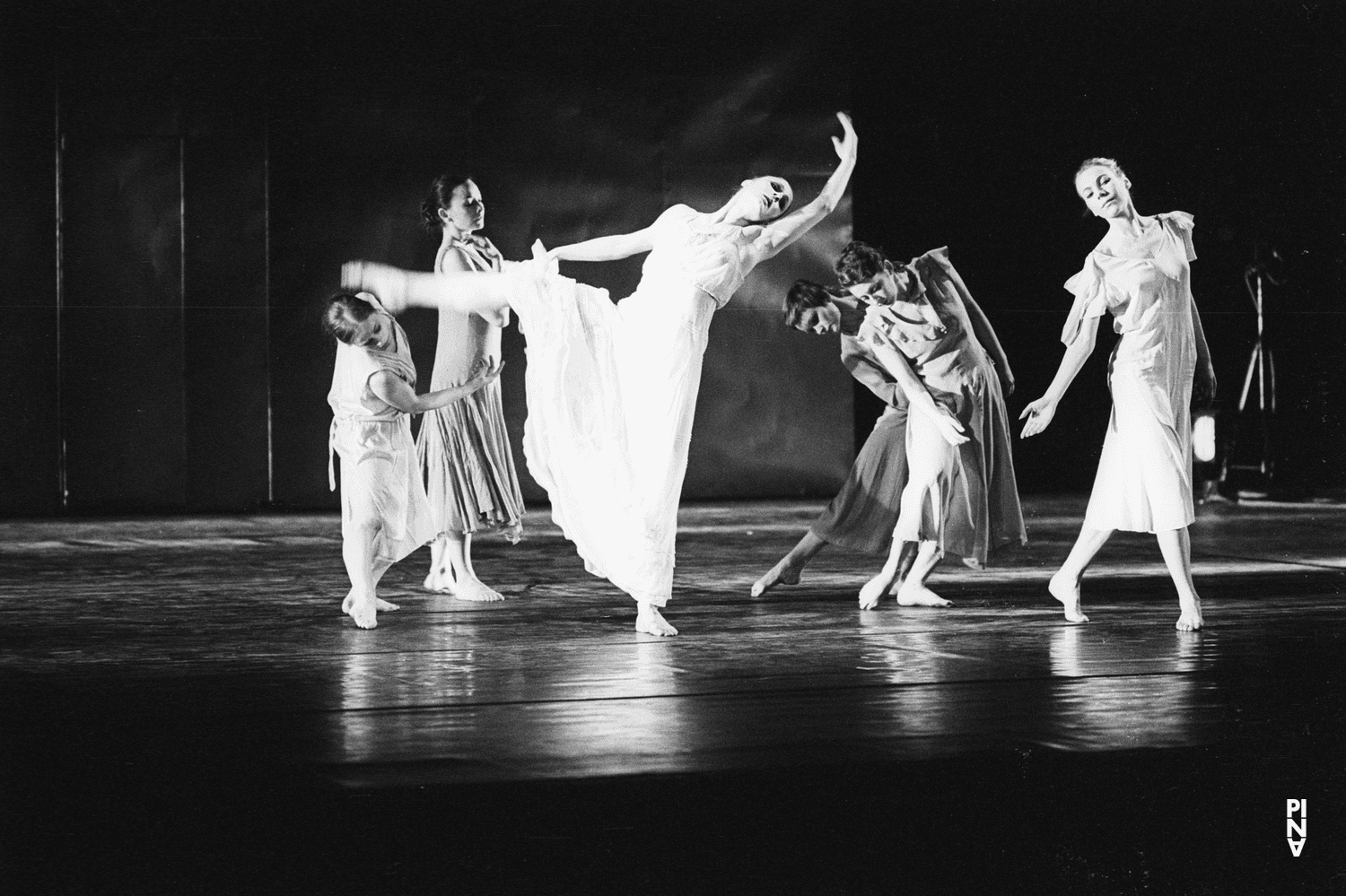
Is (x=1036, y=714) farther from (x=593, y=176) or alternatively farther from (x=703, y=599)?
(x=593, y=176)

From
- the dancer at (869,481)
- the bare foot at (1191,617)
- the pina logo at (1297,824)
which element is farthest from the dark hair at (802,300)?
the pina logo at (1297,824)

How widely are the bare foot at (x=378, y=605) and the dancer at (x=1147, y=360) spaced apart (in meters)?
2.39

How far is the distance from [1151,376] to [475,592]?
8.89 ft

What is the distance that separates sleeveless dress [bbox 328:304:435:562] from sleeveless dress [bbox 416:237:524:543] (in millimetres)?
806

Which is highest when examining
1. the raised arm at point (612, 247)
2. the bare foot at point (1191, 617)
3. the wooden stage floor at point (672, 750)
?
the raised arm at point (612, 247)

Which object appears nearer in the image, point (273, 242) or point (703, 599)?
point (703, 599)

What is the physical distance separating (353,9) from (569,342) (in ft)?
20.9

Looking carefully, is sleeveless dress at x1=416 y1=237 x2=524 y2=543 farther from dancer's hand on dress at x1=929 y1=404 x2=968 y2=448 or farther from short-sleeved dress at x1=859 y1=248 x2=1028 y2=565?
dancer's hand on dress at x1=929 y1=404 x2=968 y2=448

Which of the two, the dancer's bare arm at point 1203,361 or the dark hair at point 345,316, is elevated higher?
the dark hair at point 345,316

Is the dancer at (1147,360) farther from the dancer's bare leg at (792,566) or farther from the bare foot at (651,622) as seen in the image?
the bare foot at (651,622)

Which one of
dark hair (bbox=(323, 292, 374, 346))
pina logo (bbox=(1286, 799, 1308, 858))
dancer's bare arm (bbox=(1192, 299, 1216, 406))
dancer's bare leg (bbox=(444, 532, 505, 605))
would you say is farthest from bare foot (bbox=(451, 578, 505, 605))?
pina logo (bbox=(1286, 799, 1308, 858))

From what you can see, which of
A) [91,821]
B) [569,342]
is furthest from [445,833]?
[569,342]

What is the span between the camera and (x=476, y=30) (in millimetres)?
11922

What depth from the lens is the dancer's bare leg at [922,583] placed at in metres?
6.79
